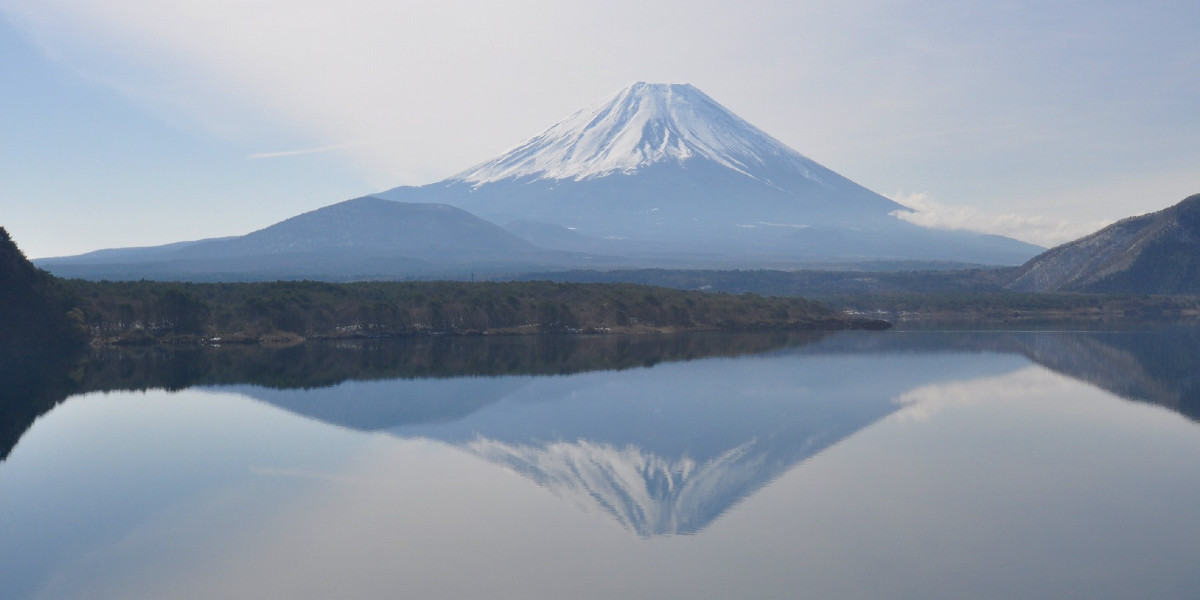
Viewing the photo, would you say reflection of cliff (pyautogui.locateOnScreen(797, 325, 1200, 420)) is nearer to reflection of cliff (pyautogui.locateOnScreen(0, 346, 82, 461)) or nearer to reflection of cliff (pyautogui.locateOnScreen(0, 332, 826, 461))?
reflection of cliff (pyautogui.locateOnScreen(0, 332, 826, 461))

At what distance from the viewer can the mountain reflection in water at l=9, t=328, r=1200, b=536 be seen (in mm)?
22344

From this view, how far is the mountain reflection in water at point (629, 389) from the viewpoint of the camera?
22.3 metres

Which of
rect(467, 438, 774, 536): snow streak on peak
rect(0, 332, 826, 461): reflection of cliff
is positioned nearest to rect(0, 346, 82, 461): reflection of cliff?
rect(0, 332, 826, 461): reflection of cliff

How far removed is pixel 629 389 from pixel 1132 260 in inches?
3578

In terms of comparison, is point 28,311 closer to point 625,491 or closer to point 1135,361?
point 625,491

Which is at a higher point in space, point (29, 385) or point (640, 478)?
point (29, 385)

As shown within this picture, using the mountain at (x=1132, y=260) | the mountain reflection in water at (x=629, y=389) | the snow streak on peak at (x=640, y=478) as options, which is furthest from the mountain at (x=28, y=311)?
the mountain at (x=1132, y=260)

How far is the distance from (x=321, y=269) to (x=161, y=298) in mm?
109412

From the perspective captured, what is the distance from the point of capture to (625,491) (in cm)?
2045

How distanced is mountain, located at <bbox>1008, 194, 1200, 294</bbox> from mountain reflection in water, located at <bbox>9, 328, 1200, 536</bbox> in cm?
5184

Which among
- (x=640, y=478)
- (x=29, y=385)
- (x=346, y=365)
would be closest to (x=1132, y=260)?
(x=346, y=365)

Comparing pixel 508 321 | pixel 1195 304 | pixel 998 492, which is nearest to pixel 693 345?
pixel 508 321

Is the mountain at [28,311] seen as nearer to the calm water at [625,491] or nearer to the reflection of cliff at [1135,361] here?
the calm water at [625,491]

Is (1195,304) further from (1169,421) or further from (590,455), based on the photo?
(590,455)
